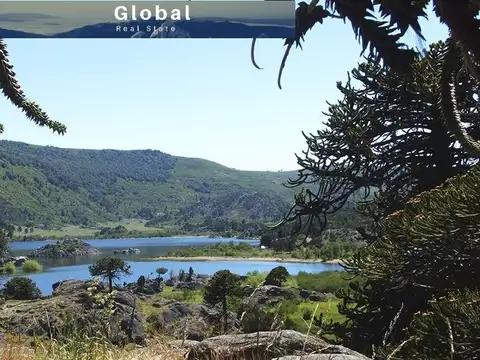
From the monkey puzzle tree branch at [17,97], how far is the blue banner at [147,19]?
0.16 m

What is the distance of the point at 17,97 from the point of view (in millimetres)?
3348

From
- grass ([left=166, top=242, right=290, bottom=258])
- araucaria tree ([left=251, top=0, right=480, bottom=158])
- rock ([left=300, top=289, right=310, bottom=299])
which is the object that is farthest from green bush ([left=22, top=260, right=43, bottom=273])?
araucaria tree ([left=251, top=0, right=480, bottom=158])

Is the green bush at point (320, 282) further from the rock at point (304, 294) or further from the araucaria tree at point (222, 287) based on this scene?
the araucaria tree at point (222, 287)

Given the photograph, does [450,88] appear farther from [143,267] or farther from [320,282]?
[143,267]

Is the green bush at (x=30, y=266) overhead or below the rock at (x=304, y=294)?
overhead

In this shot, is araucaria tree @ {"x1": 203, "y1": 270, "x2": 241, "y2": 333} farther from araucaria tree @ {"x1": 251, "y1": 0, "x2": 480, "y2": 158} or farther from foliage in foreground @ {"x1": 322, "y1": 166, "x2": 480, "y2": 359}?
araucaria tree @ {"x1": 251, "y1": 0, "x2": 480, "y2": 158}

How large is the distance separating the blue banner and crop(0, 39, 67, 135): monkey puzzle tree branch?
0.51 ft

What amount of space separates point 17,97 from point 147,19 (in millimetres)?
827

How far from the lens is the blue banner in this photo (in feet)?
10.7

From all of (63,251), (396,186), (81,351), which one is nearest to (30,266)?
(63,251)

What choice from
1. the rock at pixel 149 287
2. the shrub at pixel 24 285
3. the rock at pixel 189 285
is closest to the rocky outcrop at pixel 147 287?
the rock at pixel 149 287

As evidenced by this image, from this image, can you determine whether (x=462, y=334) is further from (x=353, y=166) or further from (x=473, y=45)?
(x=353, y=166)

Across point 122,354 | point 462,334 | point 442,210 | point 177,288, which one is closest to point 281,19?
point 122,354

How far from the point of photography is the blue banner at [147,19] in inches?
129
